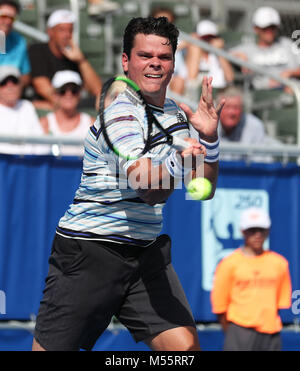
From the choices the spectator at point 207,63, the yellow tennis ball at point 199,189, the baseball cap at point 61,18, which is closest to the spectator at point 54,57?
the baseball cap at point 61,18

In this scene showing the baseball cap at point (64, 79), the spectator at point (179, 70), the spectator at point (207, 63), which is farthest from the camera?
the spectator at point (207, 63)

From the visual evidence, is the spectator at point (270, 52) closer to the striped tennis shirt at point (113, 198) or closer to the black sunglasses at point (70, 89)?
the black sunglasses at point (70, 89)

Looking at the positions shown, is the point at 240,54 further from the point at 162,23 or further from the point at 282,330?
the point at 162,23

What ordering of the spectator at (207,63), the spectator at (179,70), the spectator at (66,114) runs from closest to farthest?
the spectator at (66,114), the spectator at (179,70), the spectator at (207,63)

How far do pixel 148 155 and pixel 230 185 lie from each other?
12.2 ft

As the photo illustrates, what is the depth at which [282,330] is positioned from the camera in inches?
287

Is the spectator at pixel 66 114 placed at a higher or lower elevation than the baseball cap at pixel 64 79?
lower

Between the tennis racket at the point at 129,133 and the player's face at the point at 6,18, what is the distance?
4.71 meters

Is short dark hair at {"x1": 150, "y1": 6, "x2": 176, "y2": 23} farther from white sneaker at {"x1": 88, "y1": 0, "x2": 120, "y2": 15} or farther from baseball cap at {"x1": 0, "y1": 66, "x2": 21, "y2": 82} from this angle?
baseball cap at {"x1": 0, "y1": 66, "x2": 21, "y2": 82}

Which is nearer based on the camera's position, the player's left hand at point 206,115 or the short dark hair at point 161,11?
the player's left hand at point 206,115

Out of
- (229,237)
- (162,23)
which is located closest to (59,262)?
(162,23)

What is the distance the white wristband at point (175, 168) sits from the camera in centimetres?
350

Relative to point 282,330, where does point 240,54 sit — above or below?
above

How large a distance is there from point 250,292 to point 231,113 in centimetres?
227
